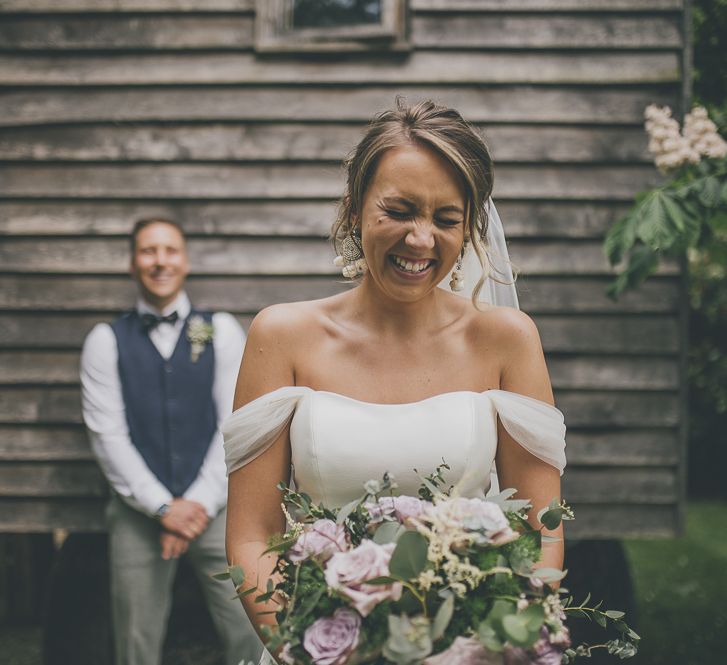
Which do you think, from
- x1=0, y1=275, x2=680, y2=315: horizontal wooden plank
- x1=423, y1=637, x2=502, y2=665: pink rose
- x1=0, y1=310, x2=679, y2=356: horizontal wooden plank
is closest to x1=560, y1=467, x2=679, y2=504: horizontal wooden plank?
x1=0, y1=310, x2=679, y2=356: horizontal wooden plank

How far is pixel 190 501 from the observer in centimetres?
369

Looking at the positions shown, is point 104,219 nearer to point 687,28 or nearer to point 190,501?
point 190,501

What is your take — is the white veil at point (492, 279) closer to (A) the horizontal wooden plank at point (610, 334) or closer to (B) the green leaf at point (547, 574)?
(B) the green leaf at point (547, 574)

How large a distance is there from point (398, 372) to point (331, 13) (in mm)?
2659

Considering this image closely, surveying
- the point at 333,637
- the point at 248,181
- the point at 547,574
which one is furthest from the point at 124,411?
the point at 547,574

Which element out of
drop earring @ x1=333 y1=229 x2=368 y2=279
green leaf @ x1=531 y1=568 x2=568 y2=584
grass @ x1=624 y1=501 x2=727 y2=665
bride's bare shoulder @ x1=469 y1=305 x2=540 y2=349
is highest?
drop earring @ x1=333 y1=229 x2=368 y2=279

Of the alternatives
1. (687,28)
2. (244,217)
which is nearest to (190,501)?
(244,217)

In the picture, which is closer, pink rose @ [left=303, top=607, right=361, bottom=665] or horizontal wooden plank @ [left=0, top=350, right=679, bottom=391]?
pink rose @ [left=303, top=607, right=361, bottom=665]

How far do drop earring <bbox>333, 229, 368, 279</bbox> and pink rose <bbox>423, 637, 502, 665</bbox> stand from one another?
109 centimetres

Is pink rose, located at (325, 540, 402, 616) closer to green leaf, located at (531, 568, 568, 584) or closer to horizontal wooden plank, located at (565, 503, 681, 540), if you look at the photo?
green leaf, located at (531, 568, 568, 584)

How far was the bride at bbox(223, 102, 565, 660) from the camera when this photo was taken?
1.96 m

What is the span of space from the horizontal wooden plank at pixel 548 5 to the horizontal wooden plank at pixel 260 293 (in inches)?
52.8

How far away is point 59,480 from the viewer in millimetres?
4305

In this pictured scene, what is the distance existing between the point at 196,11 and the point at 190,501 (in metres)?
2.42
